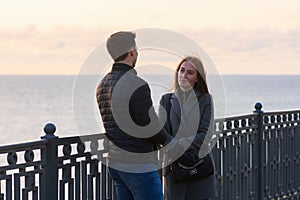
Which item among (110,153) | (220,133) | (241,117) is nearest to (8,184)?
(110,153)

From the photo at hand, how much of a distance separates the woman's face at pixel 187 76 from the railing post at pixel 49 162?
117 centimetres

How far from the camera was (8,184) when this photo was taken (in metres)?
5.79

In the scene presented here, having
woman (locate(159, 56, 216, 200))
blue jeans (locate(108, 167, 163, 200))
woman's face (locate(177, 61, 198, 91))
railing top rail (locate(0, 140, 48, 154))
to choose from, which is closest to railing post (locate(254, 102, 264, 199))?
woman (locate(159, 56, 216, 200))

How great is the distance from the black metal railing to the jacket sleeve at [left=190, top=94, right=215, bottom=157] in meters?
0.82

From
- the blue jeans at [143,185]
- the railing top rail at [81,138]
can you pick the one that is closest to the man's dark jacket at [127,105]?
the blue jeans at [143,185]

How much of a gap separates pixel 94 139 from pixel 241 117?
2489mm

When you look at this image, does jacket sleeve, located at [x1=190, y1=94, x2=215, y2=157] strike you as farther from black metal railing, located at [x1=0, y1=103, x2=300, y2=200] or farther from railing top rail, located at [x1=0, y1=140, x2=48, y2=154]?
railing top rail, located at [x1=0, y1=140, x2=48, y2=154]

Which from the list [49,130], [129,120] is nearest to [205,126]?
[129,120]

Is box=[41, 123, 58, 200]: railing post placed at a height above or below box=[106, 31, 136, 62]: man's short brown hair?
below

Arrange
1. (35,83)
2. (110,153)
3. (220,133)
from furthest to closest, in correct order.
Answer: (35,83) < (220,133) < (110,153)

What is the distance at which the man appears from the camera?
18.5 feet

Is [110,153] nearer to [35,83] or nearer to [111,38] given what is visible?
[111,38]

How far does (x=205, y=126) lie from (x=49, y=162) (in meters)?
1.34

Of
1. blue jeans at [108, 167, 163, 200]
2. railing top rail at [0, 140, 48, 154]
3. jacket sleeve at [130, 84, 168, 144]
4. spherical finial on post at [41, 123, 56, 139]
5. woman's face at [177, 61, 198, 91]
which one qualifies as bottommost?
blue jeans at [108, 167, 163, 200]
